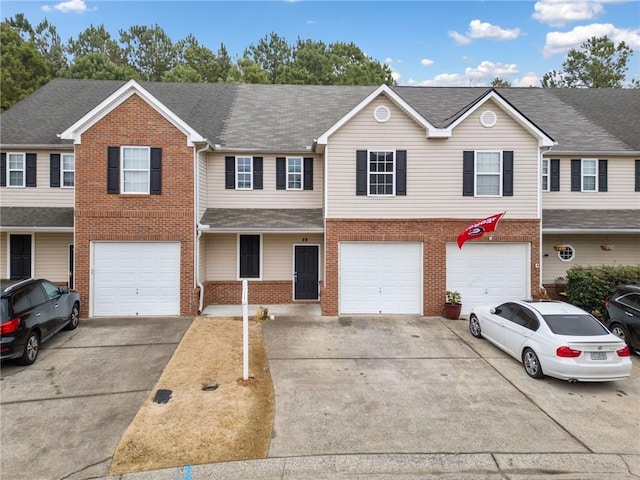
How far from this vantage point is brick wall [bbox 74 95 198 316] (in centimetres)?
1365

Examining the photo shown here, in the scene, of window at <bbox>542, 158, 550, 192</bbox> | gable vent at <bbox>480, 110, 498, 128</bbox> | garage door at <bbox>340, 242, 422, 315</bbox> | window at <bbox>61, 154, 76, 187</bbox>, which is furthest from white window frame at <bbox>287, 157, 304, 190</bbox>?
window at <bbox>542, 158, 550, 192</bbox>

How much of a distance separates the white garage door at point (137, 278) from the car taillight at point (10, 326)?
4.84 m

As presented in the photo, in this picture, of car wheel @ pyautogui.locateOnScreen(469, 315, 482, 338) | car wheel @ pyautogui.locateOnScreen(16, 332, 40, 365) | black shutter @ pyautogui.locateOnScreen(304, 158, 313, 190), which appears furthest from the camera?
black shutter @ pyautogui.locateOnScreen(304, 158, 313, 190)

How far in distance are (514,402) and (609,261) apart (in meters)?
11.8

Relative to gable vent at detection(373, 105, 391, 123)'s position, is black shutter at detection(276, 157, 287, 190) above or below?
below

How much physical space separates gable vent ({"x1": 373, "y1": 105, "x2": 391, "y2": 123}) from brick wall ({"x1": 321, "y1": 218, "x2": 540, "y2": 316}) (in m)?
3.63

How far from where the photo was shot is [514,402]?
Answer: 786 centimetres

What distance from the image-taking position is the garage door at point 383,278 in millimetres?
14312

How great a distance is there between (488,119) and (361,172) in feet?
16.0

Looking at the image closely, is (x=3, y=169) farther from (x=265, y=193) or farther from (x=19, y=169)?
(x=265, y=193)

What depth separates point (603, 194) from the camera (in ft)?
53.7

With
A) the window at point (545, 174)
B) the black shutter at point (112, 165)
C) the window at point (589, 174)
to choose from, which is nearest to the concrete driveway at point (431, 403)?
the black shutter at point (112, 165)

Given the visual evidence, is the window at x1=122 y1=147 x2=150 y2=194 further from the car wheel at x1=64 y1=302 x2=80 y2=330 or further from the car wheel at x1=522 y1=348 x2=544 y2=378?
the car wheel at x1=522 y1=348 x2=544 y2=378

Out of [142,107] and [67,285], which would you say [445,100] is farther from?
[67,285]
